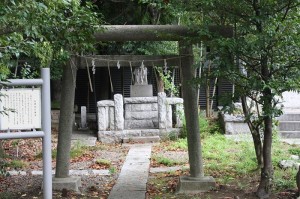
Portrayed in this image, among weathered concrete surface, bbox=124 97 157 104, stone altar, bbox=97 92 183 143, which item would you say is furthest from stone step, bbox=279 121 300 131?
weathered concrete surface, bbox=124 97 157 104

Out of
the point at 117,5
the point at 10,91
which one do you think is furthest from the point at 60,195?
the point at 117,5

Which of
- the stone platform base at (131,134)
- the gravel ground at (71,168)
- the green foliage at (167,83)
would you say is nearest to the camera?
the gravel ground at (71,168)

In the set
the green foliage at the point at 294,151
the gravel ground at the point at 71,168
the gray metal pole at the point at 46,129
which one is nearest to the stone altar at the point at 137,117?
the gravel ground at the point at 71,168

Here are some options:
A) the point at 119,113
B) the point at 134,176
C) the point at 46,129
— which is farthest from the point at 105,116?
the point at 46,129

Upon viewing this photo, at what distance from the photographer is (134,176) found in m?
9.52

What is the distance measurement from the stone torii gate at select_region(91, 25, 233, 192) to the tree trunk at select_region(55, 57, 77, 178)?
2.88 feet

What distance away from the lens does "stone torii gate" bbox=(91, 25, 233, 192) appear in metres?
7.73

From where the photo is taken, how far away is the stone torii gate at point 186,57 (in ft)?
25.3

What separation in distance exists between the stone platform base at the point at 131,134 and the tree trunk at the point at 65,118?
651cm

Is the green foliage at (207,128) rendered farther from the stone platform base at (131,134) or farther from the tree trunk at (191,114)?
the tree trunk at (191,114)

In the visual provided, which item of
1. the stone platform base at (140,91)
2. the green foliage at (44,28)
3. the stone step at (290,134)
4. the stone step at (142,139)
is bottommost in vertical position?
the stone step at (142,139)

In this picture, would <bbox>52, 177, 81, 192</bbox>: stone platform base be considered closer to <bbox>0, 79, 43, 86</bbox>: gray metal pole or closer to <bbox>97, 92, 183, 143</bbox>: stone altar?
<bbox>0, 79, 43, 86</bbox>: gray metal pole

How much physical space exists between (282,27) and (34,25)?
343 cm

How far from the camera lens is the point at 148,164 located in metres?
10.9
